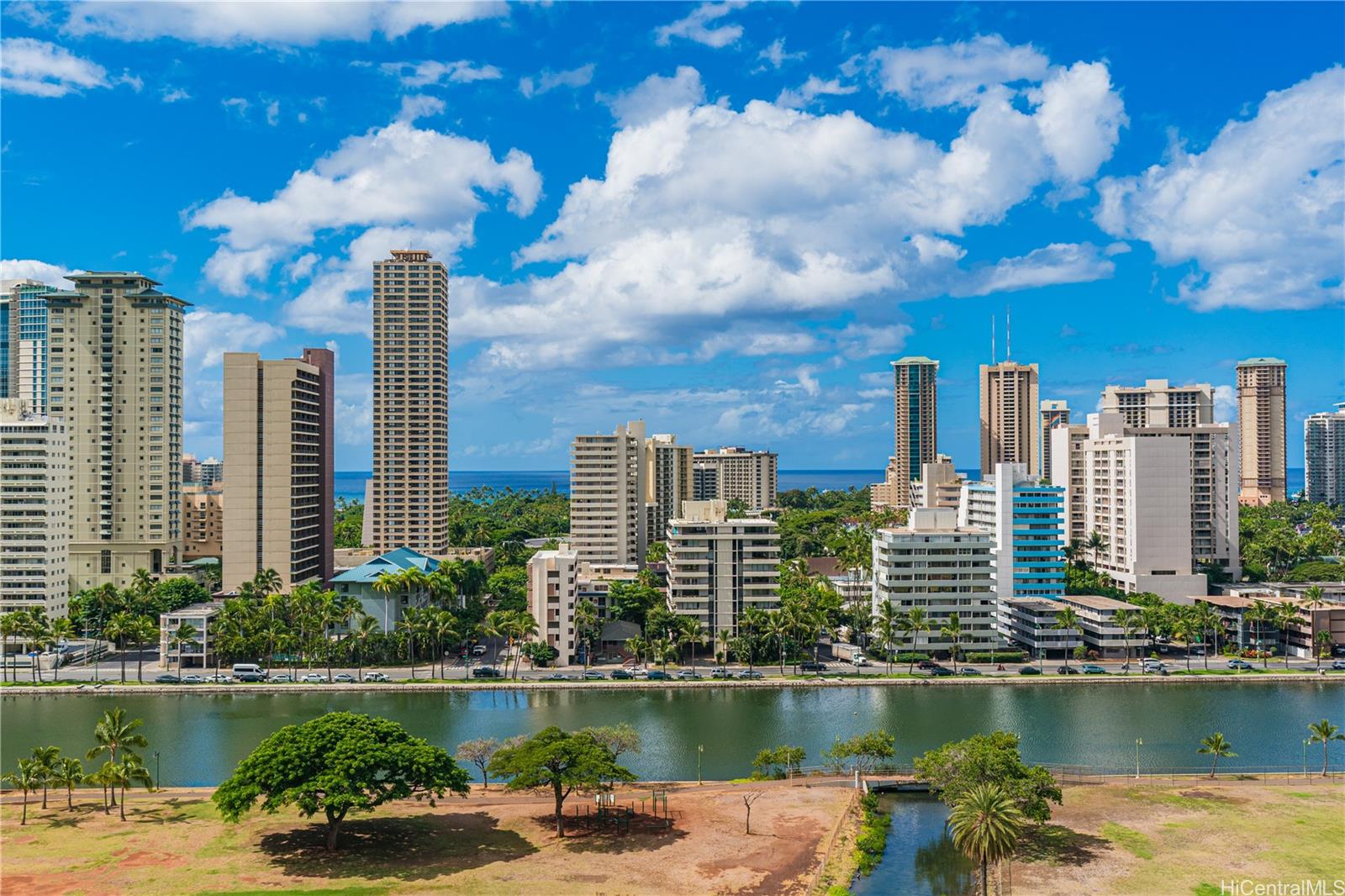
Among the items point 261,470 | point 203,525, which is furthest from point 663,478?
point 261,470

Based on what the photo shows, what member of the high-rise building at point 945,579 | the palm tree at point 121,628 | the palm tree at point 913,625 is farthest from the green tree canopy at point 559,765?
the palm tree at point 121,628

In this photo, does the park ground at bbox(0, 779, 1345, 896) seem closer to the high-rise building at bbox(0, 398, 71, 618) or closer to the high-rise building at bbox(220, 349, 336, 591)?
the high-rise building at bbox(0, 398, 71, 618)

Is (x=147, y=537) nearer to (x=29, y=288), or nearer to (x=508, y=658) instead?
(x=508, y=658)

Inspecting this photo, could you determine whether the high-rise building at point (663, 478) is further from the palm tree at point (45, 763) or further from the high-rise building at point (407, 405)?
the palm tree at point (45, 763)

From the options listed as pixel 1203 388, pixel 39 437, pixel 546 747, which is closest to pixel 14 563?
pixel 39 437

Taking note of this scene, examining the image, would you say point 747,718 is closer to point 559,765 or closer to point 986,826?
point 559,765

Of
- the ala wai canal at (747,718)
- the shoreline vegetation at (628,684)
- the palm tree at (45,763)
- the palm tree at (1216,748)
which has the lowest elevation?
the ala wai canal at (747,718)
